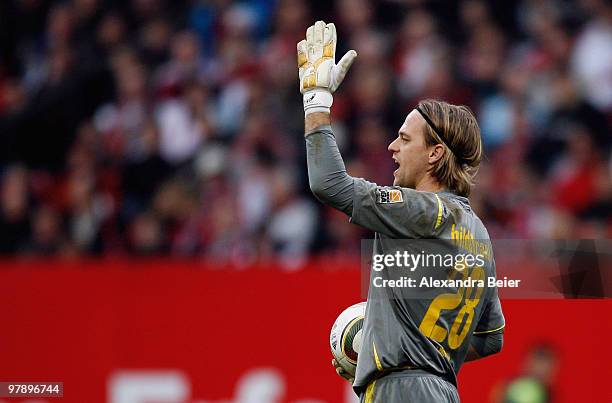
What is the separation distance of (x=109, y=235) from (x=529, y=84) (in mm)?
3901

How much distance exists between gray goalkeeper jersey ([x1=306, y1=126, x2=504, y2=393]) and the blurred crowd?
4355mm

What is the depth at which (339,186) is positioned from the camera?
4035 mm

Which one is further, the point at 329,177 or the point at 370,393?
the point at 370,393

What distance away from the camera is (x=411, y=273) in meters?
4.19

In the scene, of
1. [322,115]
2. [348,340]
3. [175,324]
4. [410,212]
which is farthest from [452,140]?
[175,324]


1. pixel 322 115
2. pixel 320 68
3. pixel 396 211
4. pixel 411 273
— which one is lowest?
pixel 411 273

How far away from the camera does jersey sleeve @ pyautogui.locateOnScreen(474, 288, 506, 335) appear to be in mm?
4648

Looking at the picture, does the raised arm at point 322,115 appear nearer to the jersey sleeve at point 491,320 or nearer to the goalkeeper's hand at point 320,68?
the goalkeeper's hand at point 320,68

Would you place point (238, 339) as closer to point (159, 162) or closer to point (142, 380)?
point (142, 380)

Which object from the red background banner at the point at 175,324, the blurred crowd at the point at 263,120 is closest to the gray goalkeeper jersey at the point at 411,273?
the red background banner at the point at 175,324

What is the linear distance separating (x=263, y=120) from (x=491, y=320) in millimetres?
5631

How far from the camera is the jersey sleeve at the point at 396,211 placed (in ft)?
13.3

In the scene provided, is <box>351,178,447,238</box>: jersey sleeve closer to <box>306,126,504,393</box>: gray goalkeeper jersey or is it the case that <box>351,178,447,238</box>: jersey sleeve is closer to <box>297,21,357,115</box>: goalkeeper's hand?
<box>306,126,504,393</box>: gray goalkeeper jersey

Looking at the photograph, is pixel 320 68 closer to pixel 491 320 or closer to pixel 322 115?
pixel 322 115
